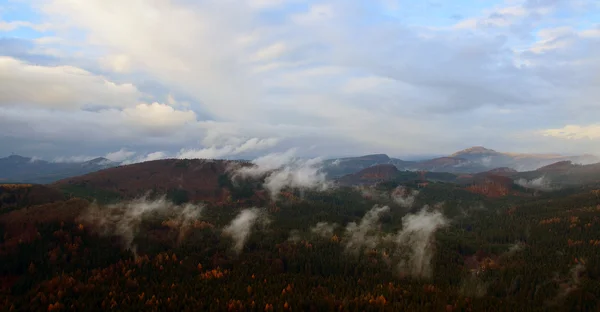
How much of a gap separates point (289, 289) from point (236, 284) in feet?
99.4

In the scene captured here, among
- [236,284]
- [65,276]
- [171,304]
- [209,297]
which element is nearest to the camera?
[171,304]

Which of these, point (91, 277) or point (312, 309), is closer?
point (312, 309)

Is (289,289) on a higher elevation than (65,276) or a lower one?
lower

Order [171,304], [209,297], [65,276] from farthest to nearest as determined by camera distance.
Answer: [65,276]
[209,297]
[171,304]

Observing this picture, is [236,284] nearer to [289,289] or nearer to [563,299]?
[289,289]

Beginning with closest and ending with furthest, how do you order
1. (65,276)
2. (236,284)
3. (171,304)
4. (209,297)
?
(171,304)
(209,297)
(65,276)
(236,284)

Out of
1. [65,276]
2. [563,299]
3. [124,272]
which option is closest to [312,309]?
[124,272]

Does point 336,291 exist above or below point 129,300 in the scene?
below

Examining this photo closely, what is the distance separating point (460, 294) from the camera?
196 metres

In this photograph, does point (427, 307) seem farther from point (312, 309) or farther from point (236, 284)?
point (236, 284)

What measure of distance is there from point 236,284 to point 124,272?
64908 mm

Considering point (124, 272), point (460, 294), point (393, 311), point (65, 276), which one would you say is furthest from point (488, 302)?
point (65, 276)

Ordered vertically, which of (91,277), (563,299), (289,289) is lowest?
(563,299)

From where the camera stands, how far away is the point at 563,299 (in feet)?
625
